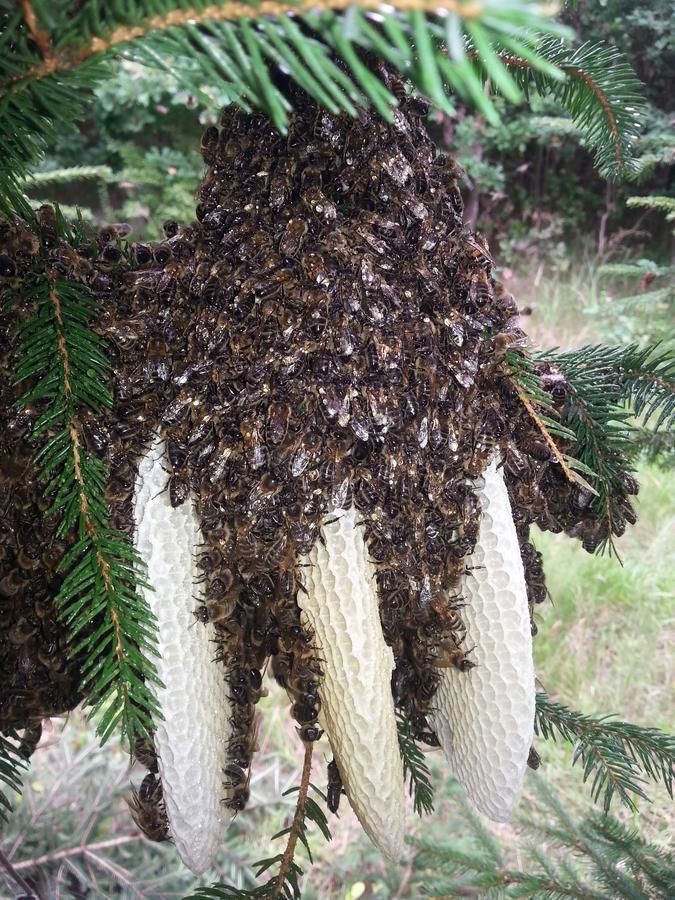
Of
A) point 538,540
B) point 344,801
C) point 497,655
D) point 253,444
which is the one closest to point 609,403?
point 497,655

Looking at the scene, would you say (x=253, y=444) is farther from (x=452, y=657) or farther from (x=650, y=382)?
(x=650, y=382)

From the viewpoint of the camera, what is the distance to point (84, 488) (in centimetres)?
55

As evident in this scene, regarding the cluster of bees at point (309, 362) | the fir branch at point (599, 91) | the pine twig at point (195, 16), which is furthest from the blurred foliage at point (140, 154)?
the pine twig at point (195, 16)

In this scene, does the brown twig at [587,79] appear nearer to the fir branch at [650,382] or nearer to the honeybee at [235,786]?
the fir branch at [650,382]

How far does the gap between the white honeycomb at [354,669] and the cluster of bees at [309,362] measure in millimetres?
17

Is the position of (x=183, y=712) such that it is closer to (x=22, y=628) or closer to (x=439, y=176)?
(x=22, y=628)

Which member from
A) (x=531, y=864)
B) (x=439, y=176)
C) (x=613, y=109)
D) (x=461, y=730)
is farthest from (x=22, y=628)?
(x=531, y=864)

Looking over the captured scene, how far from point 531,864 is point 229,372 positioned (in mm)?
1630

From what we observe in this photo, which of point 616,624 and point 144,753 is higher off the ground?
point 144,753

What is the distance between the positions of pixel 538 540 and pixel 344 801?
3.63 ft

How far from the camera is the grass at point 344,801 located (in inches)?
57.4

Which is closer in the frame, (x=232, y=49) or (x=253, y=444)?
(x=232, y=49)

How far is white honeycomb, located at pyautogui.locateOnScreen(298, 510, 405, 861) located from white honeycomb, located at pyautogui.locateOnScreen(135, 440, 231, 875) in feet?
0.34

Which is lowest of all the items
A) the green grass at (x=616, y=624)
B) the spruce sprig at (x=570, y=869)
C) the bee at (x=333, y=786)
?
the green grass at (x=616, y=624)
